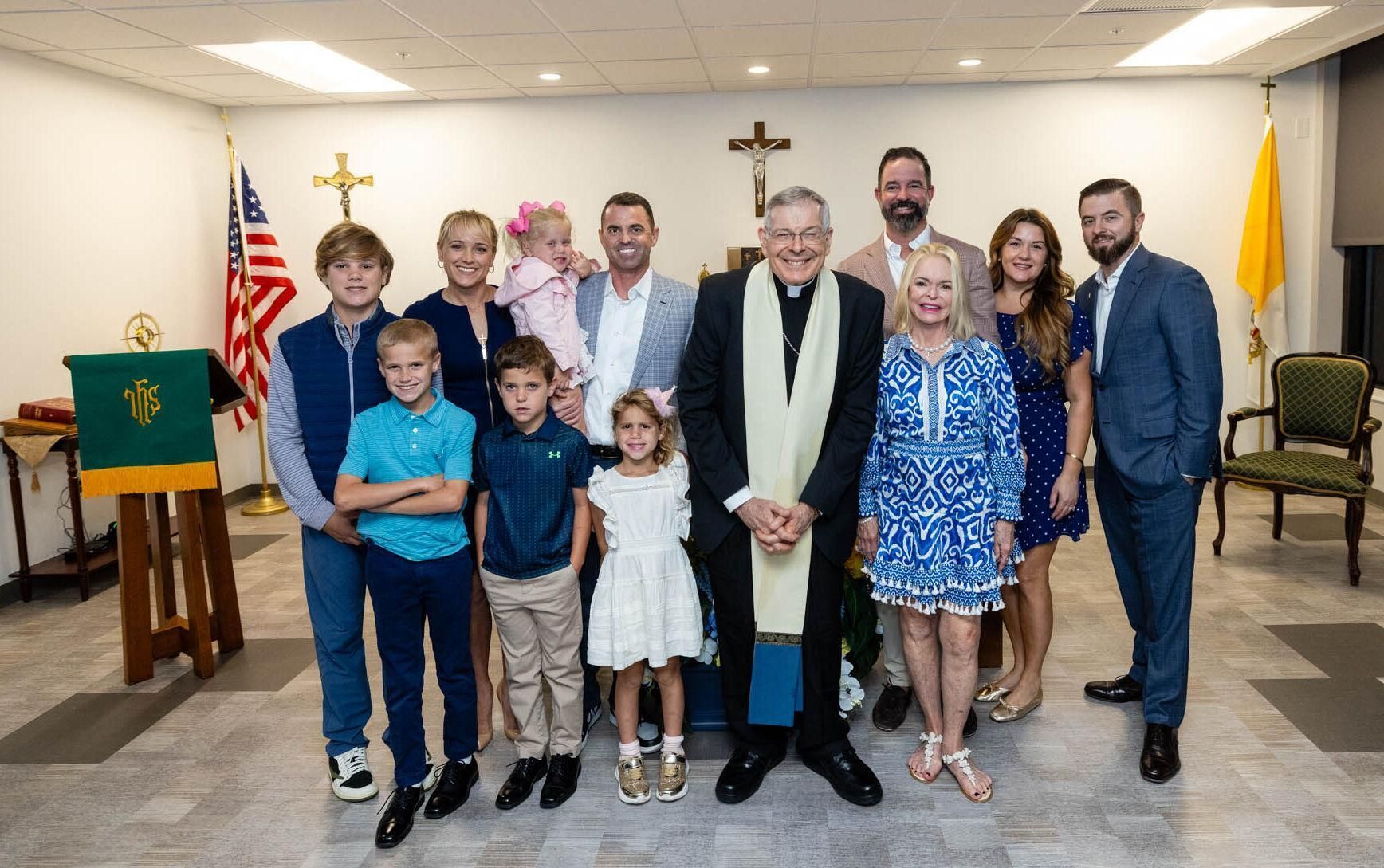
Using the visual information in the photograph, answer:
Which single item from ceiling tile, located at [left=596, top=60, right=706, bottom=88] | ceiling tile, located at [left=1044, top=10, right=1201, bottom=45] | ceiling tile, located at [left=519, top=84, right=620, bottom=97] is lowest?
ceiling tile, located at [left=1044, top=10, right=1201, bottom=45]

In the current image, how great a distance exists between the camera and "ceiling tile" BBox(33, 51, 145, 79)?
543cm

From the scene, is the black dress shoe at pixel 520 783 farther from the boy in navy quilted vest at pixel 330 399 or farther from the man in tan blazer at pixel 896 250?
the man in tan blazer at pixel 896 250

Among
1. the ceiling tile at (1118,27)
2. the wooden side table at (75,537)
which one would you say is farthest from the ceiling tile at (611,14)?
the wooden side table at (75,537)

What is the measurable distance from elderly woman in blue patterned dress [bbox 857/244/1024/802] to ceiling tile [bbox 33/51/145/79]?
199 inches

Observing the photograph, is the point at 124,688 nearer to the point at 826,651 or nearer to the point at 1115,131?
the point at 826,651

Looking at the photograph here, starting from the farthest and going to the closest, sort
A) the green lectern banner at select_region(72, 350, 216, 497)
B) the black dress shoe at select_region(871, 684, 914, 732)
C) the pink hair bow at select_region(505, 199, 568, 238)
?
the green lectern banner at select_region(72, 350, 216, 497), the black dress shoe at select_region(871, 684, 914, 732), the pink hair bow at select_region(505, 199, 568, 238)

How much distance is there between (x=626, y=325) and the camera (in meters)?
3.18

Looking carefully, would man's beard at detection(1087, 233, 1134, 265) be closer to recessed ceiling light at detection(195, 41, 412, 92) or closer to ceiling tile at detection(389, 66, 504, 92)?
ceiling tile at detection(389, 66, 504, 92)

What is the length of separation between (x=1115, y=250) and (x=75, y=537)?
4.95m

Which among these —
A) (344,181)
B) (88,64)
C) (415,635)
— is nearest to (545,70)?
(344,181)

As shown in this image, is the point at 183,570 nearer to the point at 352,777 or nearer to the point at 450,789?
the point at 352,777

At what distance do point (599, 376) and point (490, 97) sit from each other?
4.79 metres

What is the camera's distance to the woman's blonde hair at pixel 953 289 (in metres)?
2.74

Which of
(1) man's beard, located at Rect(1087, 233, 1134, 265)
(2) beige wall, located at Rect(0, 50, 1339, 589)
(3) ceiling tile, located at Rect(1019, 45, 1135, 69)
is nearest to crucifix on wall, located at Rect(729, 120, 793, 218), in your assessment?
(2) beige wall, located at Rect(0, 50, 1339, 589)
